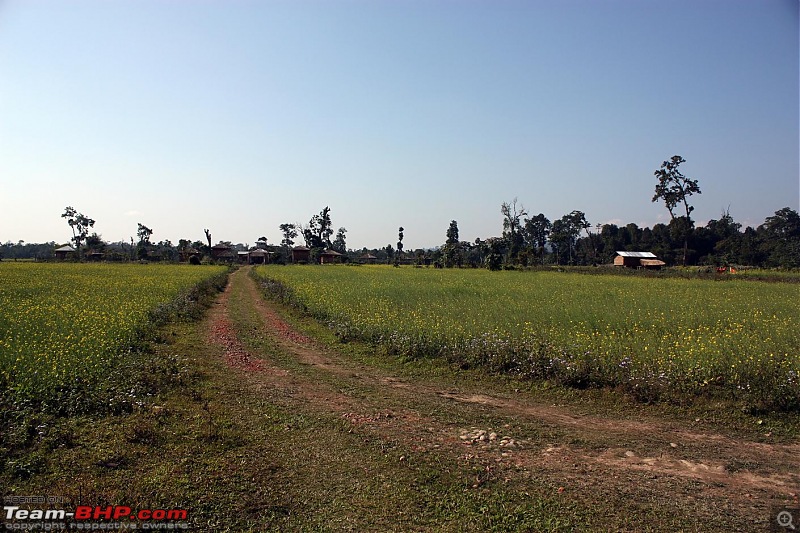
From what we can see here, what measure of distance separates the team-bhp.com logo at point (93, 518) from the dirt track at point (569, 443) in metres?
2.75

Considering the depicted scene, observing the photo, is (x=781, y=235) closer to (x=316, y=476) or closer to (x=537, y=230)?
(x=537, y=230)

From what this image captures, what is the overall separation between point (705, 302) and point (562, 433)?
1431 centimetres

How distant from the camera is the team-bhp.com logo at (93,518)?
3.89 metres

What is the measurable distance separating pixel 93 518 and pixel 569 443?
17.5 ft

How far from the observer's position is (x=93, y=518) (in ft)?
13.1

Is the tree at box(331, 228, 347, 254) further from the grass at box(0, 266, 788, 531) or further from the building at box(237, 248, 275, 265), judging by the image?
the grass at box(0, 266, 788, 531)

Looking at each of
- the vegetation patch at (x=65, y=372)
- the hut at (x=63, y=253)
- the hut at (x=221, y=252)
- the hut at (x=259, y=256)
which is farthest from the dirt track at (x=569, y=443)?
the hut at (x=221, y=252)

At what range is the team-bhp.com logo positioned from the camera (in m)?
3.89

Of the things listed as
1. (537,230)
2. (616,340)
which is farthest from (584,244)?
(616,340)

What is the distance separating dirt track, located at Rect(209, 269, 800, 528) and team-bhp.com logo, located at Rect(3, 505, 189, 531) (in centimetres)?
275

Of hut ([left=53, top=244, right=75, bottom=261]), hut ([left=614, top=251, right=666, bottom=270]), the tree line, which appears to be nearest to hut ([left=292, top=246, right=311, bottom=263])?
the tree line

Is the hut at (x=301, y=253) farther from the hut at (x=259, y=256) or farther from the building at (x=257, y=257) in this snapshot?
the hut at (x=259, y=256)

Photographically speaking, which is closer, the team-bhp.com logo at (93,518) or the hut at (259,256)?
the team-bhp.com logo at (93,518)

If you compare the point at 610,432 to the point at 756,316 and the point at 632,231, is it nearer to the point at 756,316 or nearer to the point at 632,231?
Result: the point at 756,316
